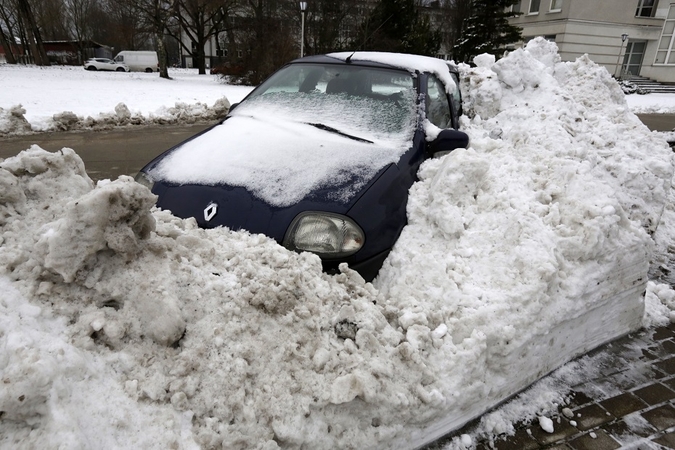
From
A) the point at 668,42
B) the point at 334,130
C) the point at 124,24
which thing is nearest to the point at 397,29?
the point at 668,42

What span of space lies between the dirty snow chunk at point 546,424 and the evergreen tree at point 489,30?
87.2 ft

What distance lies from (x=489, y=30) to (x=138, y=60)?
94.9 feet

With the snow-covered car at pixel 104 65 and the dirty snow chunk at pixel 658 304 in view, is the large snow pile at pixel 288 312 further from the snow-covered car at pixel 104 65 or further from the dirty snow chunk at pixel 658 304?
the snow-covered car at pixel 104 65

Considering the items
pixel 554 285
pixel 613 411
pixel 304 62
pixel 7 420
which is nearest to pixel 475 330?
pixel 554 285

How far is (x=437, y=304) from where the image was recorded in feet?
8.18

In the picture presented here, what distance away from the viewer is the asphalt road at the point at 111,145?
6270 mm

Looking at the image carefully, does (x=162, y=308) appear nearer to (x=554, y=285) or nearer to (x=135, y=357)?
(x=135, y=357)

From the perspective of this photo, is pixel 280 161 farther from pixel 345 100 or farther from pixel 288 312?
pixel 288 312

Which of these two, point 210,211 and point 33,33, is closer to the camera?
point 210,211

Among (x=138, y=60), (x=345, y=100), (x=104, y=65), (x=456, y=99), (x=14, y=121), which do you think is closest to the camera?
(x=345, y=100)

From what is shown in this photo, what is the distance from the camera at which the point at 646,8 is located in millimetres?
29266

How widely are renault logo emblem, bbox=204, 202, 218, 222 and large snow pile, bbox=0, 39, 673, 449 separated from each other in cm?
16

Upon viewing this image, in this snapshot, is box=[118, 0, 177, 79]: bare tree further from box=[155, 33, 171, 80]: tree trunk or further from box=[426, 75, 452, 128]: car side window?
box=[426, 75, 452, 128]: car side window

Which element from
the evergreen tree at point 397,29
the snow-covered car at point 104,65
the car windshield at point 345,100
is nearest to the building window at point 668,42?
the evergreen tree at point 397,29
